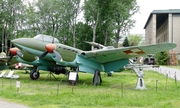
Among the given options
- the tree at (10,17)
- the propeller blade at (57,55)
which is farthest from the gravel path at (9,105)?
the tree at (10,17)

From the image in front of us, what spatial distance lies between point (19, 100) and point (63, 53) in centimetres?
660

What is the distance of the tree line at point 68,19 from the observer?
147ft

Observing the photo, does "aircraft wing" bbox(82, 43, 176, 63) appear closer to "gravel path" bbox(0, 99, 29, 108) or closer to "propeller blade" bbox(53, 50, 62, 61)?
"propeller blade" bbox(53, 50, 62, 61)

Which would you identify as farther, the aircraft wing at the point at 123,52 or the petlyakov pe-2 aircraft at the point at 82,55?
the petlyakov pe-2 aircraft at the point at 82,55

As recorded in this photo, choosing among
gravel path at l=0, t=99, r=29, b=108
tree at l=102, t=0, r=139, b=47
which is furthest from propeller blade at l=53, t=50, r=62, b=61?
tree at l=102, t=0, r=139, b=47

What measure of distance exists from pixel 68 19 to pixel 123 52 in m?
35.8

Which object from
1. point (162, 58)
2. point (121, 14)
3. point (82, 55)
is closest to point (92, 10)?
point (121, 14)

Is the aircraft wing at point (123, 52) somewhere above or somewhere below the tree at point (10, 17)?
below

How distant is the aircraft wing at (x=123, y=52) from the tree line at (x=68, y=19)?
26020 millimetres

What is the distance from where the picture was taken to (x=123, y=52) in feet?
45.4

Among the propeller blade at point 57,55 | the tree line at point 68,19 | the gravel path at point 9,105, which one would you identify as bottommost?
the gravel path at point 9,105

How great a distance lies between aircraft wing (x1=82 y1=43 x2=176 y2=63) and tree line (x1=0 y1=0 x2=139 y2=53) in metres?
26.0

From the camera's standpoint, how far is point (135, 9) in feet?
163

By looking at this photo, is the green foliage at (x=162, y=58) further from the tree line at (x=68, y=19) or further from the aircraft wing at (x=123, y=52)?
the aircraft wing at (x=123, y=52)
